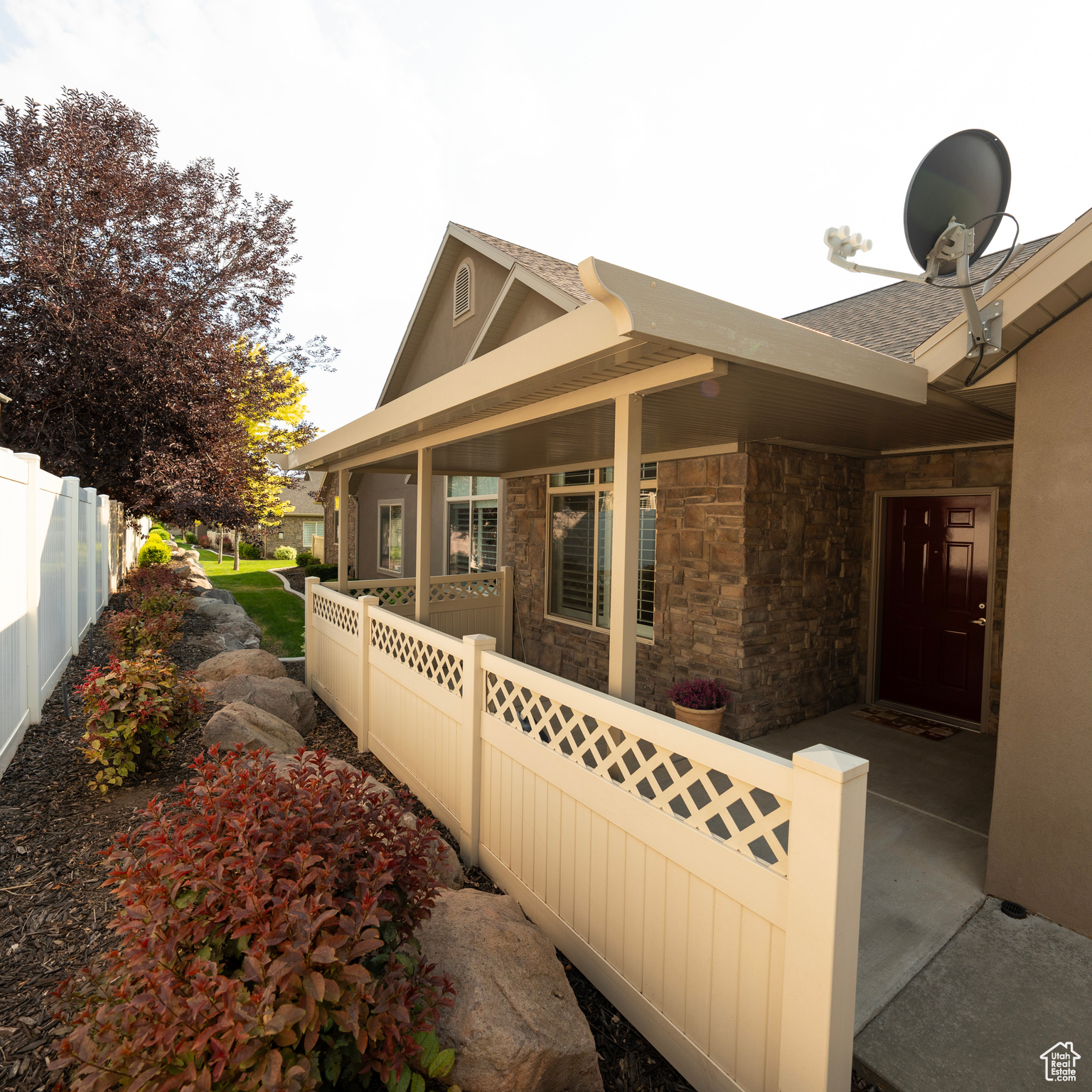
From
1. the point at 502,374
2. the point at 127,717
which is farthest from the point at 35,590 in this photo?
the point at 502,374

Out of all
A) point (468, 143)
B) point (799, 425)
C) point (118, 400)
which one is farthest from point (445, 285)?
point (799, 425)

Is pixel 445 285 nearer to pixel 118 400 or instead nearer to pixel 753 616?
pixel 118 400

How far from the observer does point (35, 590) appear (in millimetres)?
4559

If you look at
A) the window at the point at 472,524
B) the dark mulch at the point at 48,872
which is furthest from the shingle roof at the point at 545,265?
the dark mulch at the point at 48,872

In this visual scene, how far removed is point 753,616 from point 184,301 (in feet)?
38.3

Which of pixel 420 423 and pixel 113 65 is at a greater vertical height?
pixel 113 65

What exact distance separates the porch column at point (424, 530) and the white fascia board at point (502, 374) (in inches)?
9.4

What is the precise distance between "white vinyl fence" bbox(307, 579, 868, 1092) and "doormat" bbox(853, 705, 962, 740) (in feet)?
8.31

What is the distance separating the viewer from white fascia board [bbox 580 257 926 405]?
2168 mm

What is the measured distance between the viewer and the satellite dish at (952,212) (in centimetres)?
304

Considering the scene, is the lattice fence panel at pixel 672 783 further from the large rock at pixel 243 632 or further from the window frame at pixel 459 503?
the large rock at pixel 243 632

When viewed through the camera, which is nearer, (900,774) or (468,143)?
(900,774)

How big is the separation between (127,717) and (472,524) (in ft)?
23.7

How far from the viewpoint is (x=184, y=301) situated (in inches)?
449
